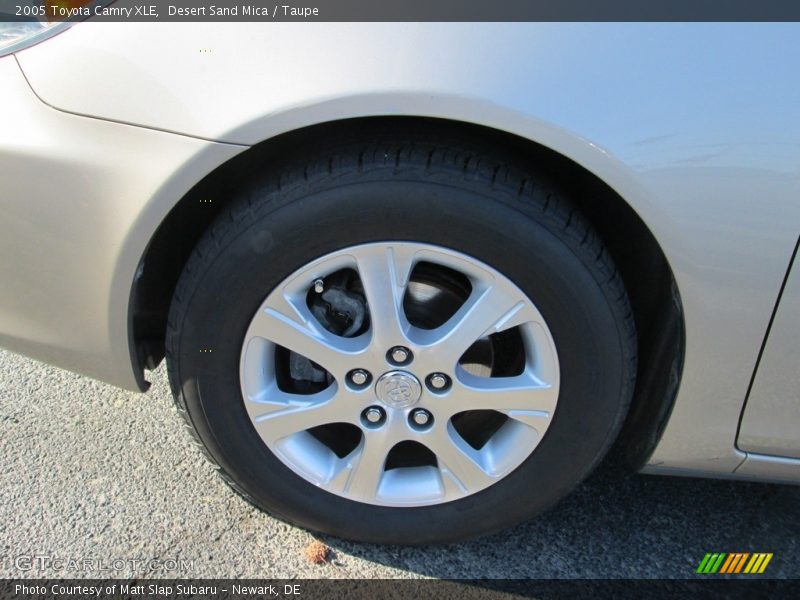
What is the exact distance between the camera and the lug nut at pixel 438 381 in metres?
1.69

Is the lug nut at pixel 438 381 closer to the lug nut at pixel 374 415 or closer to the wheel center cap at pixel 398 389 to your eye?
the wheel center cap at pixel 398 389

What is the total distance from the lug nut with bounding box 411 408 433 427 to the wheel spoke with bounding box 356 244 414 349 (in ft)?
0.61

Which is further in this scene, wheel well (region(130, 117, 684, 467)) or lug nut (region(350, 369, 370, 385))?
lug nut (region(350, 369, 370, 385))

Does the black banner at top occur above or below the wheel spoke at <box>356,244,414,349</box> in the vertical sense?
above

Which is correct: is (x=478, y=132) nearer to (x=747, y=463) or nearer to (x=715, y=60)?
(x=715, y=60)

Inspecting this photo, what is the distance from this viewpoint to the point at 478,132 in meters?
1.59

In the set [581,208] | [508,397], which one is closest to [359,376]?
[508,397]

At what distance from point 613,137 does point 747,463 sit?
0.85m

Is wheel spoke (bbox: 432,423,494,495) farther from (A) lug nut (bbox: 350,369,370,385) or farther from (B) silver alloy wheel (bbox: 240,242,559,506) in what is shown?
(A) lug nut (bbox: 350,369,370,385)

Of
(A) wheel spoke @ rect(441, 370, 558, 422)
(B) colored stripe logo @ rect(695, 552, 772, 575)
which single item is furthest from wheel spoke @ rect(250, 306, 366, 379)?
(B) colored stripe logo @ rect(695, 552, 772, 575)

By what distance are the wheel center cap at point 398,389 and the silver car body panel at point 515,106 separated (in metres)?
0.58

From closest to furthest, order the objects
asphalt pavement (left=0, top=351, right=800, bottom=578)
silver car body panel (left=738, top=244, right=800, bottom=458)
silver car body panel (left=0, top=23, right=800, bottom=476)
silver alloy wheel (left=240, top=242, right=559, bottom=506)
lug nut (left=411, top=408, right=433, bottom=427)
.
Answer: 1. silver car body panel (left=0, top=23, right=800, bottom=476)
2. silver car body panel (left=738, top=244, right=800, bottom=458)
3. silver alloy wheel (left=240, top=242, right=559, bottom=506)
4. lug nut (left=411, top=408, right=433, bottom=427)
5. asphalt pavement (left=0, top=351, right=800, bottom=578)

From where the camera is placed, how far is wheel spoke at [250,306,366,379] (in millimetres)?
1652

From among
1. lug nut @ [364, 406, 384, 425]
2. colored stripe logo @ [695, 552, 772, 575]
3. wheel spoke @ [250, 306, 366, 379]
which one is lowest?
colored stripe logo @ [695, 552, 772, 575]
